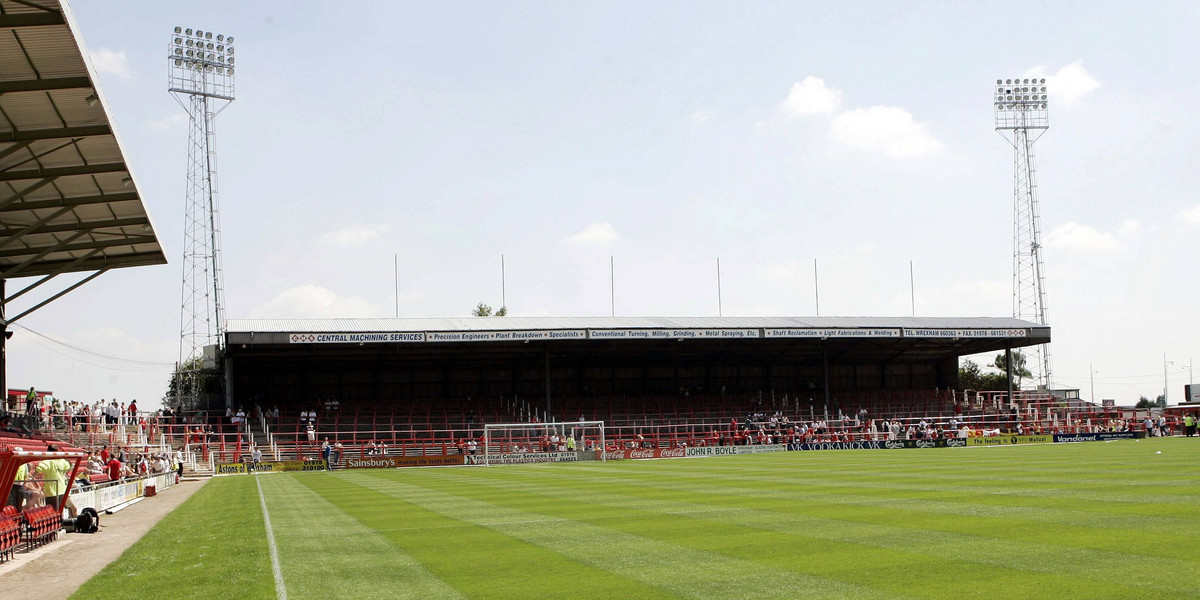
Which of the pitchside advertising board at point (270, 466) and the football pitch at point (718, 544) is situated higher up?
the football pitch at point (718, 544)

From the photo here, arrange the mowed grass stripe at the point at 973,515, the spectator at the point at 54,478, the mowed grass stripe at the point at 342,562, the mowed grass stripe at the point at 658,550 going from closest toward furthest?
1. the mowed grass stripe at the point at 658,550
2. the mowed grass stripe at the point at 342,562
3. the mowed grass stripe at the point at 973,515
4. the spectator at the point at 54,478

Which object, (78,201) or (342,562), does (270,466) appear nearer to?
(78,201)

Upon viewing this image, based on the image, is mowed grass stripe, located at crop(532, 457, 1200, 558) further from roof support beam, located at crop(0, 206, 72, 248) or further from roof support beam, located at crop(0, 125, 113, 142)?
roof support beam, located at crop(0, 206, 72, 248)

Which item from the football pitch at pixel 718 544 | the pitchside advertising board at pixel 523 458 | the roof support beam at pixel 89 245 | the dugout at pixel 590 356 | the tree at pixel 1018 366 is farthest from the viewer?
the tree at pixel 1018 366

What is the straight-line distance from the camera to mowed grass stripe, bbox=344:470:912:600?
890 centimetres

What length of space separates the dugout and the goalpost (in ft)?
15.7

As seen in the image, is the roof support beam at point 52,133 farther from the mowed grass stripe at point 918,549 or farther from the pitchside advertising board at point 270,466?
the pitchside advertising board at point 270,466

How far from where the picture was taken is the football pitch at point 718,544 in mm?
9055

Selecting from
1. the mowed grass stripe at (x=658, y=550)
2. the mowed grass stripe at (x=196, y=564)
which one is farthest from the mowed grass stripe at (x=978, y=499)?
the mowed grass stripe at (x=196, y=564)

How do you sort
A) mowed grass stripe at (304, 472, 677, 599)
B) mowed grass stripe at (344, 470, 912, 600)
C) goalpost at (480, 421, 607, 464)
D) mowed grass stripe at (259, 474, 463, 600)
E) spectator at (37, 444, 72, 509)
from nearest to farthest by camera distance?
mowed grass stripe at (344, 470, 912, 600), mowed grass stripe at (304, 472, 677, 599), mowed grass stripe at (259, 474, 463, 600), spectator at (37, 444, 72, 509), goalpost at (480, 421, 607, 464)

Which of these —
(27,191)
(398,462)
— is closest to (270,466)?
(398,462)

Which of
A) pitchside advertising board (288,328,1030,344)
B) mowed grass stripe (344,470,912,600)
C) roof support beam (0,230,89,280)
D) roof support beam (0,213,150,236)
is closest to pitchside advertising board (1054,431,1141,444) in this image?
pitchside advertising board (288,328,1030,344)

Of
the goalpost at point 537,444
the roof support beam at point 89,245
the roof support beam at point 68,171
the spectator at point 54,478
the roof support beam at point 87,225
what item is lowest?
the goalpost at point 537,444

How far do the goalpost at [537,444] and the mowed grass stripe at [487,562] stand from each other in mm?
30125
